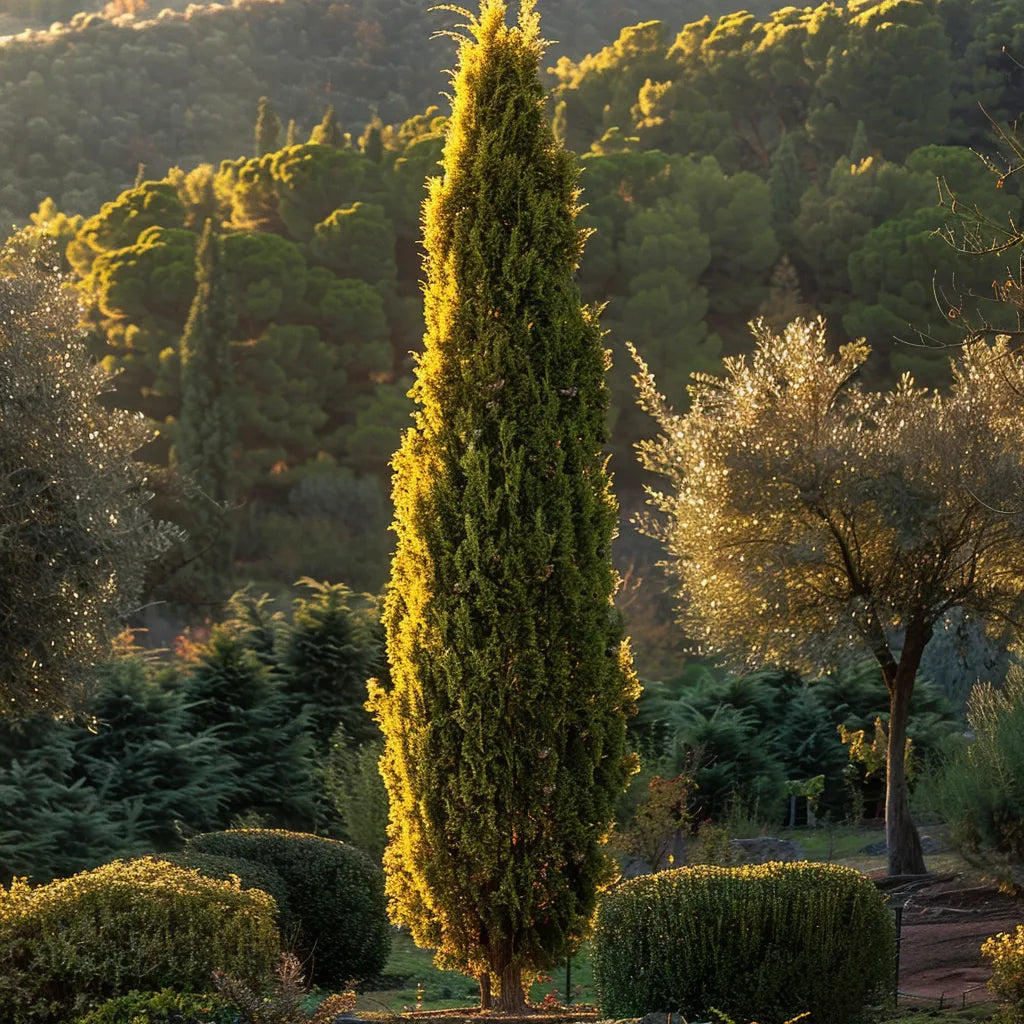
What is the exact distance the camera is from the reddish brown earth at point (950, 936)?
8.81 metres

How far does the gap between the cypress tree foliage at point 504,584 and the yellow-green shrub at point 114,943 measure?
48.5 inches

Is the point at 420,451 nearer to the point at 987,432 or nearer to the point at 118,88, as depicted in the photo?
the point at 987,432

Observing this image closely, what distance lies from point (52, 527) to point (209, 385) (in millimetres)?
21303

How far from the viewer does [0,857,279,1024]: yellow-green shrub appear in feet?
20.3

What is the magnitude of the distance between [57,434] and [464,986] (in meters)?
5.25

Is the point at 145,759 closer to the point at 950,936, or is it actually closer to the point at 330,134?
the point at 950,936

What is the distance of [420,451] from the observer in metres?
7.69

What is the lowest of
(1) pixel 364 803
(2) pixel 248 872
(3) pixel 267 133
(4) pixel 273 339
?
(2) pixel 248 872

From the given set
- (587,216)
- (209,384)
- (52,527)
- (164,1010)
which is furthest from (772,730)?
(587,216)

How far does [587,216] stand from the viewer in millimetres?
37875

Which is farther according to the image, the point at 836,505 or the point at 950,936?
the point at 836,505

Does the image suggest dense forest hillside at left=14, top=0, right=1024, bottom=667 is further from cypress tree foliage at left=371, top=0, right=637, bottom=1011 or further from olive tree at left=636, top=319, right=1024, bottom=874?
cypress tree foliage at left=371, top=0, right=637, bottom=1011

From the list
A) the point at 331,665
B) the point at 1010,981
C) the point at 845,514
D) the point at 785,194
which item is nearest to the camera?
the point at 1010,981

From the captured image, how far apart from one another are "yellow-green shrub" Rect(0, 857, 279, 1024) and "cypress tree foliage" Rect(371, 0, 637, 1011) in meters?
1.23
